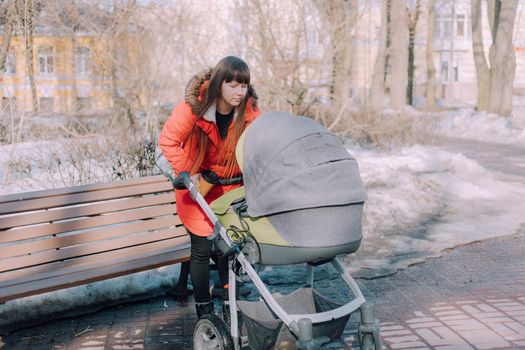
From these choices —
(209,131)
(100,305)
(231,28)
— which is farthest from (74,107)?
(209,131)

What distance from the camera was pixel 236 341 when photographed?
3457 millimetres

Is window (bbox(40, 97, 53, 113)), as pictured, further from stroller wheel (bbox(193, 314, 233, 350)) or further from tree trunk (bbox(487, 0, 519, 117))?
tree trunk (bbox(487, 0, 519, 117))

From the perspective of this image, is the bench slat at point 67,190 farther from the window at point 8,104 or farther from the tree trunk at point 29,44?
the tree trunk at point 29,44

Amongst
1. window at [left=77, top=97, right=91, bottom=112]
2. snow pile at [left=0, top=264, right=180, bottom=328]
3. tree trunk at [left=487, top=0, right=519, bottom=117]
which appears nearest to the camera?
snow pile at [left=0, top=264, right=180, bottom=328]

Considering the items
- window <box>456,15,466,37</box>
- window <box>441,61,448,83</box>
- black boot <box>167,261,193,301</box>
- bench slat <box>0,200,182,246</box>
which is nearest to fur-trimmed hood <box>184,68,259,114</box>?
bench slat <box>0,200,182,246</box>

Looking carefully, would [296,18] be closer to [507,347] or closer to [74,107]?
[74,107]

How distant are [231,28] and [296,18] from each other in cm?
130

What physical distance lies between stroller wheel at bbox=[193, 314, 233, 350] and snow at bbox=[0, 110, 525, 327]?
1475 millimetres

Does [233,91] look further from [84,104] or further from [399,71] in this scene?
[399,71]

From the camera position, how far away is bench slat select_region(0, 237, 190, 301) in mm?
4023

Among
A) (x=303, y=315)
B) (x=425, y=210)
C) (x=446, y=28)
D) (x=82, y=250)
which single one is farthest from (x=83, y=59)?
(x=446, y=28)

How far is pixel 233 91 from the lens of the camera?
379cm

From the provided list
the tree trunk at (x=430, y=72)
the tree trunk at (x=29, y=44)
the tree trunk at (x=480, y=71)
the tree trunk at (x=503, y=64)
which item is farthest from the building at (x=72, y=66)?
the tree trunk at (x=430, y=72)

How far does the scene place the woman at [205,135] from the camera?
381 cm
